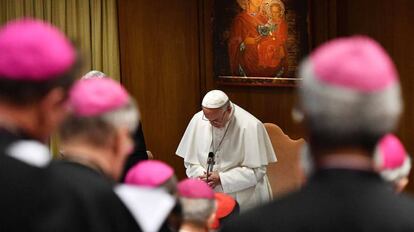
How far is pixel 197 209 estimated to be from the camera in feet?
8.34

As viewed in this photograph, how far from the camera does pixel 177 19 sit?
24.3ft

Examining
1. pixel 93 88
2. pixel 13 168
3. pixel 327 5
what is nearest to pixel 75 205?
pixel 13 168

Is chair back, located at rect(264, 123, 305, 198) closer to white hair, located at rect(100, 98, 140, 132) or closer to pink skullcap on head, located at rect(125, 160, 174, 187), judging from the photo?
pink skullcap on head, located at rect(125, 160, 174, 187)

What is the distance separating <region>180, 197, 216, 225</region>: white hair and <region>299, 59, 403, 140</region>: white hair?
100 centimetres

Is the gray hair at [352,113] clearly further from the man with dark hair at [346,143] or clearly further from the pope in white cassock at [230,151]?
the pope in white cassock at [230,151]

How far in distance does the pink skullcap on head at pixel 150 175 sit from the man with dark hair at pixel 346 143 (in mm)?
860

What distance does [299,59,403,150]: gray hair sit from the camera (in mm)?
1515

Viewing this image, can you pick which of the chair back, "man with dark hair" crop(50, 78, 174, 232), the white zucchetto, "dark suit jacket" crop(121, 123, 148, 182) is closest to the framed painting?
the chair back

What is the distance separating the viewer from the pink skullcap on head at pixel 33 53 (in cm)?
178

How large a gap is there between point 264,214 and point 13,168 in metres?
0.59

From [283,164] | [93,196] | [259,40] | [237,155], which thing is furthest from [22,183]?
[259,40]

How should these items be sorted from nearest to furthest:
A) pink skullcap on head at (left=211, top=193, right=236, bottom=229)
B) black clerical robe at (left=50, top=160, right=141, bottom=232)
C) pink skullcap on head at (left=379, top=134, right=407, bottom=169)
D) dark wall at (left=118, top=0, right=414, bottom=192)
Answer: black clerical robe at (left=50, top=160, right=141, bottom=232), pink skullcap on head at (left=379, top=134, right=407, bottom=169), pink skullcap on head at (left=211, top=193, right=236, bottom=229), dark wall at (left=118, top=0, right=414, bottom=192)

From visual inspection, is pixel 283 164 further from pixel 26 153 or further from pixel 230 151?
pixel 26 153

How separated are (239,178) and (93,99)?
3502 millimetres
